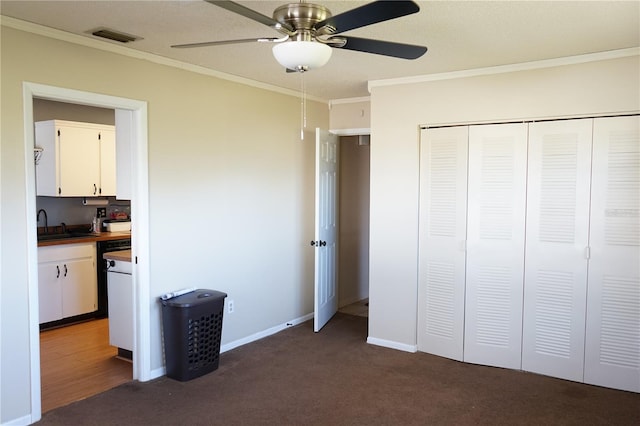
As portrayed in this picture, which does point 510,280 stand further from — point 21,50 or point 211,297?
point 21,50

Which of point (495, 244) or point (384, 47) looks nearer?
point (384, 47)

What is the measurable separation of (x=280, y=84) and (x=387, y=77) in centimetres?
104

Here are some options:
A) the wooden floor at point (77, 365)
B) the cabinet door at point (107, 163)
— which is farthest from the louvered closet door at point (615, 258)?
the cabinet door at point (107, 163)

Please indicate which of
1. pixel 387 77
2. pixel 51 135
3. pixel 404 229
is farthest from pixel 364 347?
pixel 51 135

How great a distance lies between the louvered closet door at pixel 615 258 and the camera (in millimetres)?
3480

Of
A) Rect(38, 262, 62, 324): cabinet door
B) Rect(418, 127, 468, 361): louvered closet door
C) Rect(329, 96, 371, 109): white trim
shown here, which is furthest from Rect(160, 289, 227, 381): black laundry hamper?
Rect(329, 96, 371, 109): white trim

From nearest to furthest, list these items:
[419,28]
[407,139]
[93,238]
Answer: [419,28] → [407,139] → [93,238]

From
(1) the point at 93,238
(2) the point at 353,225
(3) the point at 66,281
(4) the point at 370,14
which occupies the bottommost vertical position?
(3) the point at 66,281

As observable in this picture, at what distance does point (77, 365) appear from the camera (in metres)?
4.08

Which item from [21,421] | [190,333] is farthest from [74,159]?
[21,421]

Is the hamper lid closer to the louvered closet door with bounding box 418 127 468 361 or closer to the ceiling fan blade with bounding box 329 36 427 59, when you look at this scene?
the louvered closet door with bounding box 418 127 468 361

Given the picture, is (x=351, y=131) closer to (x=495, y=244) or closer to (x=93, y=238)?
(x=495, y=244)

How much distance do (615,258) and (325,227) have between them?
255 cm

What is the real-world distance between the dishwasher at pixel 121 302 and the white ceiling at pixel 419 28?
1.72 m
